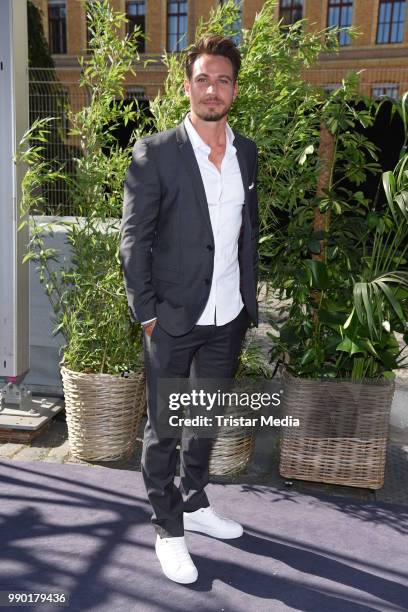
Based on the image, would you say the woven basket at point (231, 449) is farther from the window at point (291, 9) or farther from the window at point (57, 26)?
the window at point (57, 26)

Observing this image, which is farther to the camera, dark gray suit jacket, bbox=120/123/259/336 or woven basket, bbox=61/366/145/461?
woven basket, bbox=61/366/145/461

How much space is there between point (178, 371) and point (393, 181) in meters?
1.14

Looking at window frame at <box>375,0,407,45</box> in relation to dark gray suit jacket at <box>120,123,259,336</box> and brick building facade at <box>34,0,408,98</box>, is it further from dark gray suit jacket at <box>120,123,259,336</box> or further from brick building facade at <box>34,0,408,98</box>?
dark gray suit jacket at <box>120,123,259,336</box>

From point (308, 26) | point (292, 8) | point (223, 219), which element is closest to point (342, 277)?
point (223, 219)

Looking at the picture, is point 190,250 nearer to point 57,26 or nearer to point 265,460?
point 265,460

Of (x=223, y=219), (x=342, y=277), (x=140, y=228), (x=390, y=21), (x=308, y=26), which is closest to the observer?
(x=140, y=228)

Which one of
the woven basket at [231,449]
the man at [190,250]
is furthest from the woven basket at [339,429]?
the man at [190,250]

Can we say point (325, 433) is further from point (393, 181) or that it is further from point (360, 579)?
point (393, 181)

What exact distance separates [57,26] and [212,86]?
79.0 ft

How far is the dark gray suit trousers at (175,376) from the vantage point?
2.09 metres

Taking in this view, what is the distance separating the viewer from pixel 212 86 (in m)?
1.99

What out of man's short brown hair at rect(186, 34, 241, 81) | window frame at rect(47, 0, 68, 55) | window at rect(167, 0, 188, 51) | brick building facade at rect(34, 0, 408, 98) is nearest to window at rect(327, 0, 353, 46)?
brick building facade at rect(34, 0, 408, 98)

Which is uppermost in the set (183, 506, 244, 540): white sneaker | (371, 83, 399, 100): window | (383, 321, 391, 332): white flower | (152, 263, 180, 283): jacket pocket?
(371, 83, 399, 100): window

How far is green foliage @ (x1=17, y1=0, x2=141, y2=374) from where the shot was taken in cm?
275
